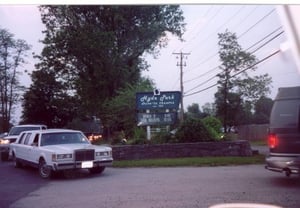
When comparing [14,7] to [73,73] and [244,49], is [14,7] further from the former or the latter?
[244,49]

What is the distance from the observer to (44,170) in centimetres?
178

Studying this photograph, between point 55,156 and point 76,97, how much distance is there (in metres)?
0.33

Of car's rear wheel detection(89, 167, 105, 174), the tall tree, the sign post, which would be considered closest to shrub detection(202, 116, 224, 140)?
the sign post

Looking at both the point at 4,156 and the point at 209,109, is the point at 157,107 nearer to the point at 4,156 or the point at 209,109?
the point at 209,109

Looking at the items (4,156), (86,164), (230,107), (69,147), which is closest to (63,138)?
(69,147)

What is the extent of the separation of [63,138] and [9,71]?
14.5 inches

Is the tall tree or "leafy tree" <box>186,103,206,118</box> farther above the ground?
the tall tree

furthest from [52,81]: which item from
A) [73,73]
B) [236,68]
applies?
[236,68]

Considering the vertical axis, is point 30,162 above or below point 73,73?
below

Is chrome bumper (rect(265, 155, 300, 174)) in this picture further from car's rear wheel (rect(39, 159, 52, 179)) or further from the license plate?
car's rear wheel (rect(39, 159, 52, 179))

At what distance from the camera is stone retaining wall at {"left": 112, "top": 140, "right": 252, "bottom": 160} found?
178 cm

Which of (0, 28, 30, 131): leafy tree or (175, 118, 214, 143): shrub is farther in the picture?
(175, 118, 214, 143): shrub

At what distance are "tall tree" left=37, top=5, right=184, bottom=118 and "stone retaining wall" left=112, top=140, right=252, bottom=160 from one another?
0.90ft

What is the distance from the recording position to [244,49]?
1.75 m
